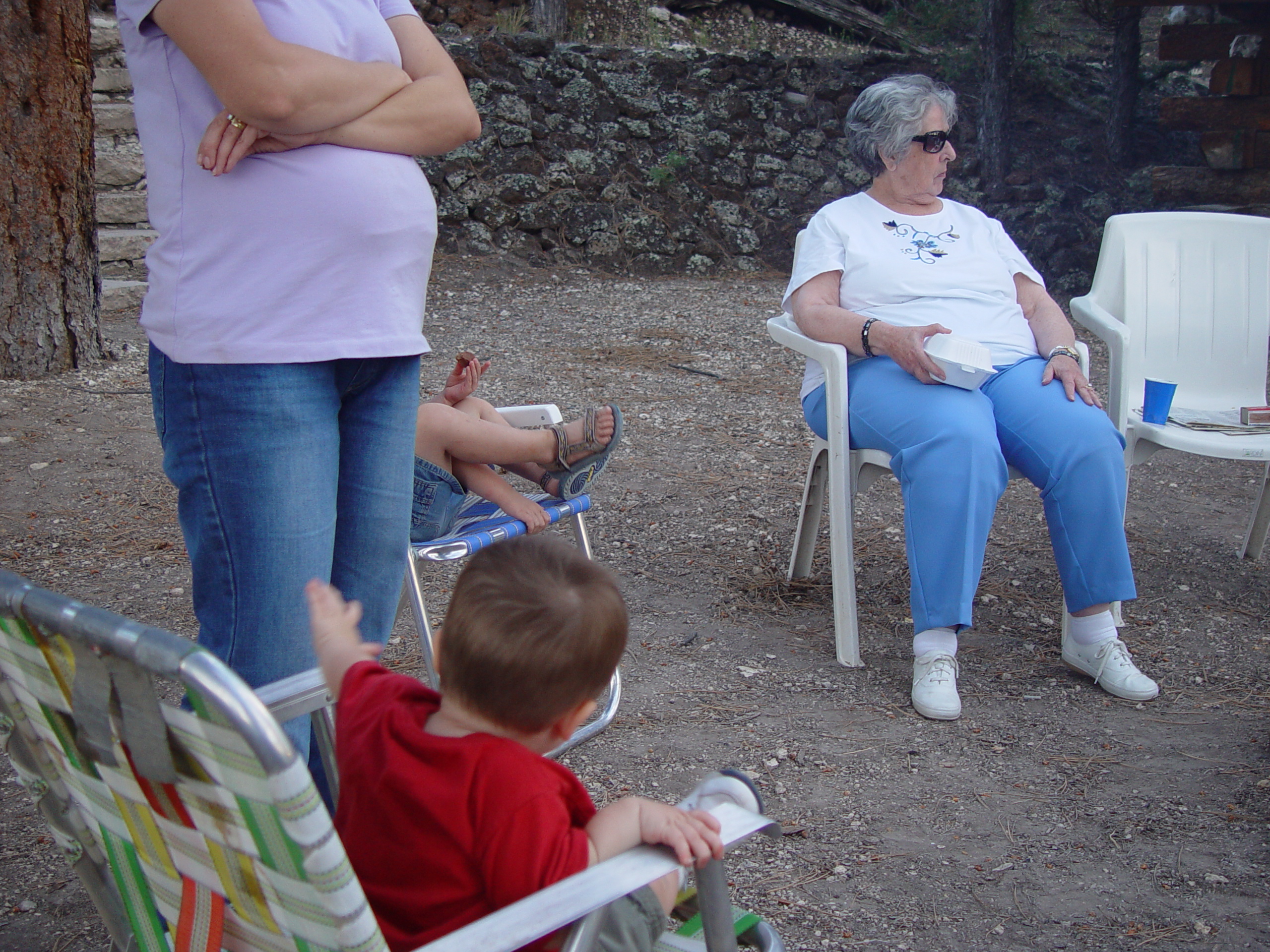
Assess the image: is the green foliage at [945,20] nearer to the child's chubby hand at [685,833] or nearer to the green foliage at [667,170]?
the green foliage at [667,170]

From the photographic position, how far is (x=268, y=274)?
1379 mm

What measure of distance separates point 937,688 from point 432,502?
1.24m

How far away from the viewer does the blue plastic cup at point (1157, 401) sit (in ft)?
9.57

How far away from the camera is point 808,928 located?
5.83ft

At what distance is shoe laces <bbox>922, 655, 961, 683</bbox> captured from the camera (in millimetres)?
2514

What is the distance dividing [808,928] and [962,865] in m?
0.35

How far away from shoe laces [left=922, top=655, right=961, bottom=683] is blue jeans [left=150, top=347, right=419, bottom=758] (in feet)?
4.90

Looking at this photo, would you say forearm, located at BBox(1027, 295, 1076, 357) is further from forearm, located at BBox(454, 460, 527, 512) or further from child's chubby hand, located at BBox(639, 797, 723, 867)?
child's chubby hand, located at BBox(639, 797, 723, 867)

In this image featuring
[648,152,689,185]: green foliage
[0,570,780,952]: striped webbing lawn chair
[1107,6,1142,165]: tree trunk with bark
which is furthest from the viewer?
[648,152,689,185]: green foliage

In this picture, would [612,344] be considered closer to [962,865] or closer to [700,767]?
[700,767]

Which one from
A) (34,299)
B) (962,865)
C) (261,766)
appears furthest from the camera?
(34,299)

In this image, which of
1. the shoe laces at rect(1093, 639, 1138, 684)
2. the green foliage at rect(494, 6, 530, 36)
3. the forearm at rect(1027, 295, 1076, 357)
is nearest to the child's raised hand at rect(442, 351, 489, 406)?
the forearm at rect(1027, 295, 1076, 357)

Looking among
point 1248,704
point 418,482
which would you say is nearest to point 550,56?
point 418,482

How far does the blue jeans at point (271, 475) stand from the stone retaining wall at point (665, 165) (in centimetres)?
617
